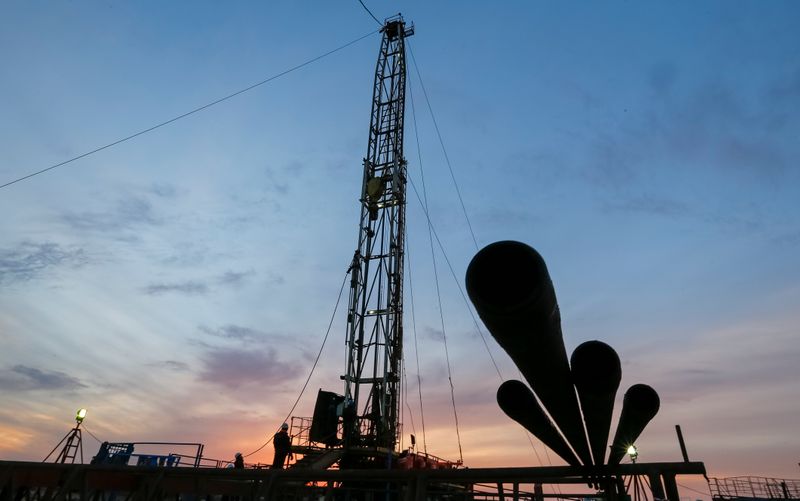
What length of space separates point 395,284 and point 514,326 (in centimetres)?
2695

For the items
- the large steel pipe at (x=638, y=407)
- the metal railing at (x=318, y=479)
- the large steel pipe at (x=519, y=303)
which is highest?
the large steel pipe at (x=519, y=303)

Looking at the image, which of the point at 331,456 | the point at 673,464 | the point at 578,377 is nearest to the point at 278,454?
the point at 331,456

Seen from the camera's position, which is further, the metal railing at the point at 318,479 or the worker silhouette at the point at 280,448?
the worker silhouette at the point at 280,448

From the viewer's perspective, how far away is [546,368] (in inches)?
137

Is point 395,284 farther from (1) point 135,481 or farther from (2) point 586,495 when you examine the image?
(2) point 586,495

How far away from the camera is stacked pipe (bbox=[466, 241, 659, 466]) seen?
286 cm

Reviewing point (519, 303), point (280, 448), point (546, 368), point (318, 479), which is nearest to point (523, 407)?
point (546, 368)

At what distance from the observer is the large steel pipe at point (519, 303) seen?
2803mm

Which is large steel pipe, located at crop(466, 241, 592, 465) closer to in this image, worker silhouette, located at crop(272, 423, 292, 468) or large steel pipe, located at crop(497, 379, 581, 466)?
large steel pipe, located at crop(497, 379, 581, 466)

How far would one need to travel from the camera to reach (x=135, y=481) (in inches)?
375

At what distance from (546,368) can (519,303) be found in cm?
102

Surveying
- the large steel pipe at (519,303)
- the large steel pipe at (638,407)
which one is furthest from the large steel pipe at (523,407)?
the large steel pipe at (519,303)

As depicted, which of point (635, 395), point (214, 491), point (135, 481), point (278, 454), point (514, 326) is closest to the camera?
point (514, 326)

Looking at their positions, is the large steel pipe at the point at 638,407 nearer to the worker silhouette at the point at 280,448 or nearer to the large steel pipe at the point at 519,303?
the large steel pipe at the point at 519,303
